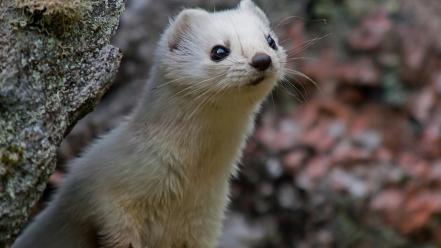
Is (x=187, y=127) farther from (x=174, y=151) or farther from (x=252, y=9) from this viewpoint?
(x=252, y=9)

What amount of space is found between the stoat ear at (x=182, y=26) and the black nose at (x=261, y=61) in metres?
0.81

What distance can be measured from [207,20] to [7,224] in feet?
7.06

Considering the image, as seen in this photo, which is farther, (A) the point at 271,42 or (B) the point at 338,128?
(B) the point at 338,128

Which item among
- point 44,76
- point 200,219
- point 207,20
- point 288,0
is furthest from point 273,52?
point 288,0

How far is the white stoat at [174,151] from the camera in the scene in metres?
5.13

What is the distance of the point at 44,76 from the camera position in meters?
4.07

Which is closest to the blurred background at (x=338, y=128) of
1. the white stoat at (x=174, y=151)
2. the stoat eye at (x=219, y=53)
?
the white stoat at (x=174, y=151)

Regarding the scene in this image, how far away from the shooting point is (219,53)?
5.08 meters

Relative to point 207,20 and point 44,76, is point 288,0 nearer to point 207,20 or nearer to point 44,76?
point 207,20

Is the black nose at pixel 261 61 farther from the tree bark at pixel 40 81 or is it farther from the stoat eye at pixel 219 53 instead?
the tree bark at pixel 40 81

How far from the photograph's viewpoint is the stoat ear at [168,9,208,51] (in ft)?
17.9

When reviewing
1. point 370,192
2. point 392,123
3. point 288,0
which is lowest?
point 370,192

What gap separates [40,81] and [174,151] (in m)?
1.39

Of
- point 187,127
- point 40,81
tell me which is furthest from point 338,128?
point 40,81
